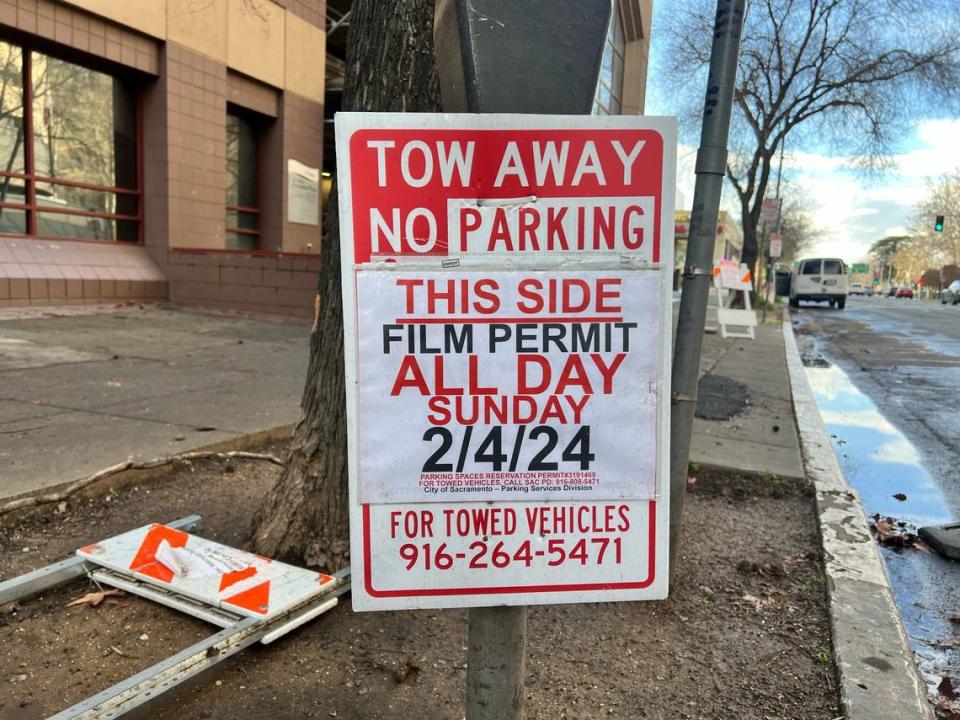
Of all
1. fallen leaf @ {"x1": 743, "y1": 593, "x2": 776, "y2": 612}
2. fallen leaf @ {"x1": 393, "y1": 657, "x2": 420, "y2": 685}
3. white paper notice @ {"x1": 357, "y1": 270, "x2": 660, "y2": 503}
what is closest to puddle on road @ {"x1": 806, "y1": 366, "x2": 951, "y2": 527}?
fallen leaf @ {"x1": 743, "y1": 593, "x2": 776, "y2": 612}

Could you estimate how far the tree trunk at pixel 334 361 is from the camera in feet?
9.79

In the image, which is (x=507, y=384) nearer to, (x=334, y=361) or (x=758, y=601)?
(x=334, y=361)

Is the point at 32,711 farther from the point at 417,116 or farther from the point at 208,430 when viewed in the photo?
the point at 208,430

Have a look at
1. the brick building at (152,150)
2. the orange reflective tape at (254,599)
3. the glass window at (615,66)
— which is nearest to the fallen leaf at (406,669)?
the orange reflective tape at (254,599)

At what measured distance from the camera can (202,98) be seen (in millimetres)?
13305

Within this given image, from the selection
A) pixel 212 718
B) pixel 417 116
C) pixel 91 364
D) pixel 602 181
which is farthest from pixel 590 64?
pixel 91 364

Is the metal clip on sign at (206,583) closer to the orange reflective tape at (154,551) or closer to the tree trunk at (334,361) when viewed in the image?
the orange reflective tape at (154,551)

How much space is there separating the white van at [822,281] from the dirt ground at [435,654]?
35.5 metres

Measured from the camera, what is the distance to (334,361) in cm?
319

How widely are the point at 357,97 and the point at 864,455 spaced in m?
5.66

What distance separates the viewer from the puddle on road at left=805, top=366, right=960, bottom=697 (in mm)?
3186

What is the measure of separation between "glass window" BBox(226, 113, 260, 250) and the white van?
29.2 metres

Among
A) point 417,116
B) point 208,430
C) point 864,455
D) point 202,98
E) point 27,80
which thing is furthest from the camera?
point 202,98

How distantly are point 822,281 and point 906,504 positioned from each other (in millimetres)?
33662
